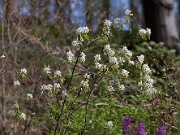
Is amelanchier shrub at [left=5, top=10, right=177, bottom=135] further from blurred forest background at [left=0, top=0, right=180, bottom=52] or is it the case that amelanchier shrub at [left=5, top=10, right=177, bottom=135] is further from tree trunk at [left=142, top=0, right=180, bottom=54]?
tree trunk at [left=142, top=0, right=180, bottom=54]

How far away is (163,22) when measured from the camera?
6137 mm

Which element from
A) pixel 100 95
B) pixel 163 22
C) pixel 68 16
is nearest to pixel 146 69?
pixel 100 95

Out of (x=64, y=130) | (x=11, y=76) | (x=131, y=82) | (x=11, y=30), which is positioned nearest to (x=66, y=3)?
(x=11, y=30)

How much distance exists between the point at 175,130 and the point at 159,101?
282 mm

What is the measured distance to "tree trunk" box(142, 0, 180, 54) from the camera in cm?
609

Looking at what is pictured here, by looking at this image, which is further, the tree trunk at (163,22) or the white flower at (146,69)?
the tree trunk at (163,22)

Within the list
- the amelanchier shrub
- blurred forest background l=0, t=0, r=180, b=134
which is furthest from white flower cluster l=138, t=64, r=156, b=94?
blurred forest background l=0, t=0, r=180, b=134

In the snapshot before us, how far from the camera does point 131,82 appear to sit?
4539 millimetres

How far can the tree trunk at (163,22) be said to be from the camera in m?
6.09

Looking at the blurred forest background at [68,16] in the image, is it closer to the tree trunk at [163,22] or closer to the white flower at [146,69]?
the tree trunk at [163,22]

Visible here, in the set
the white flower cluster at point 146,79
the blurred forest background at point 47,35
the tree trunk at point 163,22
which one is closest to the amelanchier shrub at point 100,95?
the white flower cluster at point 146,79

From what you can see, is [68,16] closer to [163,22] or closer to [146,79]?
[163,22]

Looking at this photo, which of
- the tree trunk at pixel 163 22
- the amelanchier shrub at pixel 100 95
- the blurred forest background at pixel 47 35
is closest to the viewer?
the amelanchier shrub at pixel 100 95

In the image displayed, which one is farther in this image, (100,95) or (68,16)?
(68,16)
